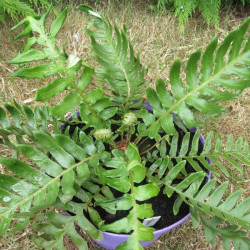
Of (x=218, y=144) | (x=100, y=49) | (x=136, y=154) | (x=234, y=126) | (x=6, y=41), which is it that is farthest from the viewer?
(x=6, y=41)

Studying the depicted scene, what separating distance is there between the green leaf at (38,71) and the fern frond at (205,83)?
0.31 m

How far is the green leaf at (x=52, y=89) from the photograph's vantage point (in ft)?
3.10

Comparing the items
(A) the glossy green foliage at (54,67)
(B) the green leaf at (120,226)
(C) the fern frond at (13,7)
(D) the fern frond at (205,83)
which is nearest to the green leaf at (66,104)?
(A) the glossy green foliage at (54,67)

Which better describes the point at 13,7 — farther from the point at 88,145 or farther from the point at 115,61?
the point at 88,145

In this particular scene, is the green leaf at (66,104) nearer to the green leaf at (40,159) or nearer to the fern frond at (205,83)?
the green leaf at (40,159)

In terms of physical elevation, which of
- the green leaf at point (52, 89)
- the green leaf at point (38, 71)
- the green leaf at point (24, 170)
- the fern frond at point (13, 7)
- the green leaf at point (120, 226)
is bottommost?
the green leaf at point (120, 226)

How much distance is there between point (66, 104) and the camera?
1036mm

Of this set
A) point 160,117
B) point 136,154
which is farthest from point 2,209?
point 160,117

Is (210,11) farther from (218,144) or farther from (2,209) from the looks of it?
(2,209)

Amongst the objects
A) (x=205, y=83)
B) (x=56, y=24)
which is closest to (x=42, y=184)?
(x=56, y=24)

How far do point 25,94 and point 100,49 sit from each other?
1013 millimetres

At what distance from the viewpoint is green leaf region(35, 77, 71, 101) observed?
94 centimetres

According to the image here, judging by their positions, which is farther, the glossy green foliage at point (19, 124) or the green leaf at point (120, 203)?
the glossy green foliage at point (19, 124)

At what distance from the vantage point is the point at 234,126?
194cm
